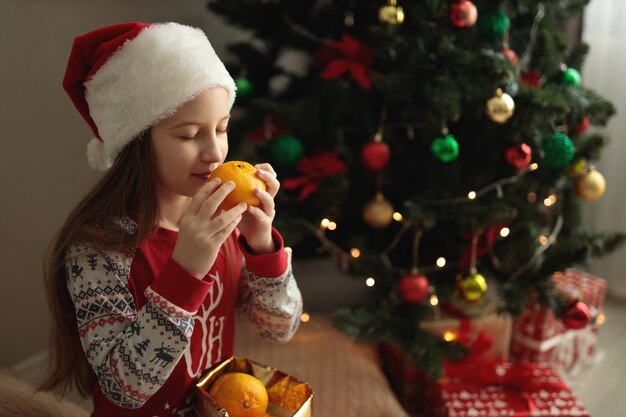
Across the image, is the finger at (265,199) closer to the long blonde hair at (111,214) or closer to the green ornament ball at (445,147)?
the long blonde hair at (111,214)

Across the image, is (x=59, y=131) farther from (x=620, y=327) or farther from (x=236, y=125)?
(x=620, y=327)

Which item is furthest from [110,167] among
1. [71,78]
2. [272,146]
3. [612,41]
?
[612,41]

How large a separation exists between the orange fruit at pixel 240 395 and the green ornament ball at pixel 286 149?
2.02 ft

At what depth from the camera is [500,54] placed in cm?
126

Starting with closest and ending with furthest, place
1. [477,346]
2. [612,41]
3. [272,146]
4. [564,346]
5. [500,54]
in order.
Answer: [500,54] → [272,146] → [477,346] → [564,346] → [612,41]

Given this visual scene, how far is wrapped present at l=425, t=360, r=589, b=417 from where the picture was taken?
1326 mm

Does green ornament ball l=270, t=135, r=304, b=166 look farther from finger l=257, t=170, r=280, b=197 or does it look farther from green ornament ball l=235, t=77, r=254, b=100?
finger l=257, t=170, r=280, b=197

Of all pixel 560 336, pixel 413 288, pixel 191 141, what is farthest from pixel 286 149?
pixel 560 336

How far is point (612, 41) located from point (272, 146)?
4.27ft

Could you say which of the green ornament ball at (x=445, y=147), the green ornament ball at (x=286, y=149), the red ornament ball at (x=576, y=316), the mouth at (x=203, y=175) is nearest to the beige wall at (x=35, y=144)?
the green ornament ball at (x=286, y=149)

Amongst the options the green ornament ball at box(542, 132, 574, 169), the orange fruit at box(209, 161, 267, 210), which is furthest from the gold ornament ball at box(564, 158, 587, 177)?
the orange fruit at box(209, 161, 267, 210)

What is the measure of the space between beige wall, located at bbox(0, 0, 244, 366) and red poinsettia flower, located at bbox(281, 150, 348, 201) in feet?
1.94

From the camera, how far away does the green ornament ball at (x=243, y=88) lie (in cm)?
142

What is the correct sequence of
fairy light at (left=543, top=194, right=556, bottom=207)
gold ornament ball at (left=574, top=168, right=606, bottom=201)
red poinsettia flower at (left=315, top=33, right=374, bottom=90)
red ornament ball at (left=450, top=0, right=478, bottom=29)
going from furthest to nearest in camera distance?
fairy light at (left=543, top=194, right=556, bottom=207) → gold ornament ball at (left=574, top=168, right=606, bottom=201) → red poinsettia flower at (left=315, top=33, right=374, bottom=90) → red ornament ball at (left=450, top=0, right=478, bottom=29)
